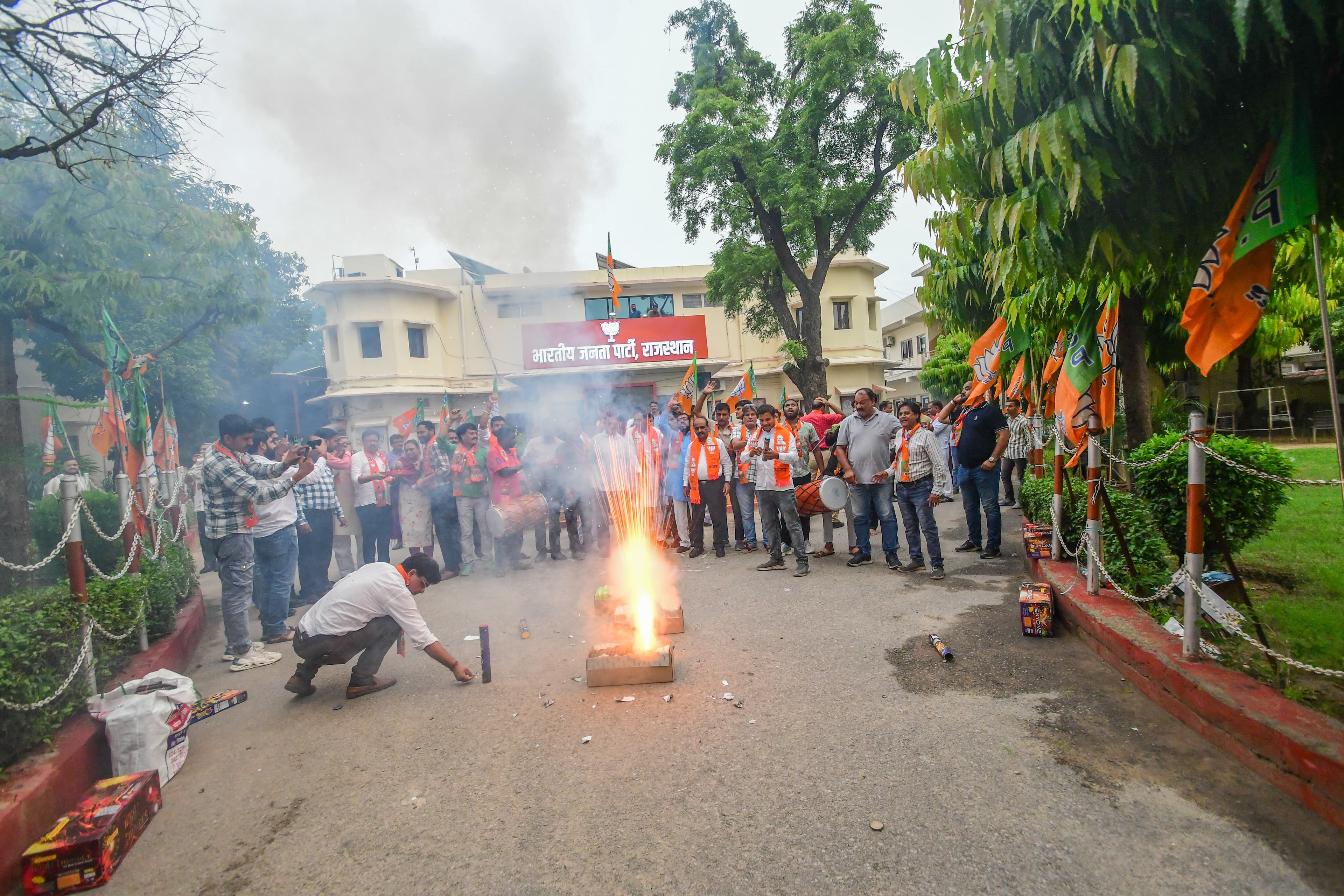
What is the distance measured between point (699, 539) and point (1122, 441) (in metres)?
5.58

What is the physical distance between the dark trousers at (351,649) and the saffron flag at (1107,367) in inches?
233

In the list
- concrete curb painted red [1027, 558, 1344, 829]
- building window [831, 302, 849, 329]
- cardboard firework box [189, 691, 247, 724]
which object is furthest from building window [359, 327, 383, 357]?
concrete curb painted red [1027, 558, 1344, 829]

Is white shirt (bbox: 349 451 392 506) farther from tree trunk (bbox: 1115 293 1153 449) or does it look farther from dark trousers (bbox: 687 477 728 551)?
tree trunk (bbox: 1115 293 1153 449)

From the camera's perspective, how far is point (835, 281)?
2752cm

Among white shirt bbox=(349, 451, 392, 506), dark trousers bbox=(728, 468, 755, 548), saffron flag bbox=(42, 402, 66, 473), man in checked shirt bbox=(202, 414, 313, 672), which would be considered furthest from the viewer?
saffron flag bbox=(42, 402, 66, 473)

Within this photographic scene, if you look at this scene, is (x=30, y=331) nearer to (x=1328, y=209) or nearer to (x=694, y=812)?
(x=694, y=812)

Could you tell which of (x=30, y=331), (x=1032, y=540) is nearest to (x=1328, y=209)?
(x=1032, y=540)

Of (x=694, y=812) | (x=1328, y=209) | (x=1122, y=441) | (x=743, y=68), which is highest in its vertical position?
(x=743, y=68)

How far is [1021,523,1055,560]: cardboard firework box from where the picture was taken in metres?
6.43

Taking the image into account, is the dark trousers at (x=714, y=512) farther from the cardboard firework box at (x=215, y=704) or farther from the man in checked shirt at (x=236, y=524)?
the cardboard firework box at (x=215, y=704)

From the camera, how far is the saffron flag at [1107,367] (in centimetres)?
546

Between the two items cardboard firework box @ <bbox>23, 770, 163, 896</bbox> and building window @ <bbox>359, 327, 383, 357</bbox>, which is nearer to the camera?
cardboard firework box @ <bbox>23, 770, 163, 896</bbox>

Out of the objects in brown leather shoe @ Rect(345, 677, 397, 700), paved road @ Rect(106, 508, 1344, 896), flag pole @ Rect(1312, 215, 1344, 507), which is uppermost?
flag pole @ Rect(1312, 215, 1344, 507)

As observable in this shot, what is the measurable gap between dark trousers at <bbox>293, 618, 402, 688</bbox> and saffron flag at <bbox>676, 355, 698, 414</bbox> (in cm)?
704
